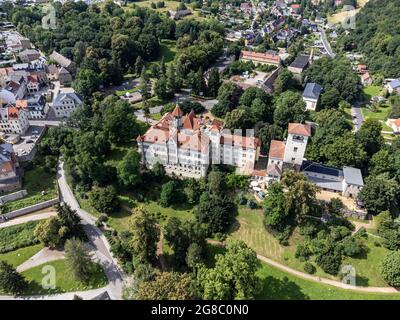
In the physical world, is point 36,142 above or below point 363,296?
above

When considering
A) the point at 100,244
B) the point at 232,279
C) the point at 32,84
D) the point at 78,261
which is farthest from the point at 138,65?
the point at 232,279

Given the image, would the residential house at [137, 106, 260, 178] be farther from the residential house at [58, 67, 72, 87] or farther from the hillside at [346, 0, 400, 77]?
the hillside at [346, 0, 400, 77]

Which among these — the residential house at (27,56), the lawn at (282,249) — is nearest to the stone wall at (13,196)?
the lawn at (282,249)

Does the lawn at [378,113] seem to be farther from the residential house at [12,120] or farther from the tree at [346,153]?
the residential house at [12,120]

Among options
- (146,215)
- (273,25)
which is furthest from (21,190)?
(273,25)

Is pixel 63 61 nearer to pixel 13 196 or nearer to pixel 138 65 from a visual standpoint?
pixel 138 65

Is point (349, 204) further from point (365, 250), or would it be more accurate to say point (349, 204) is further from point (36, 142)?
point (36, 142)
